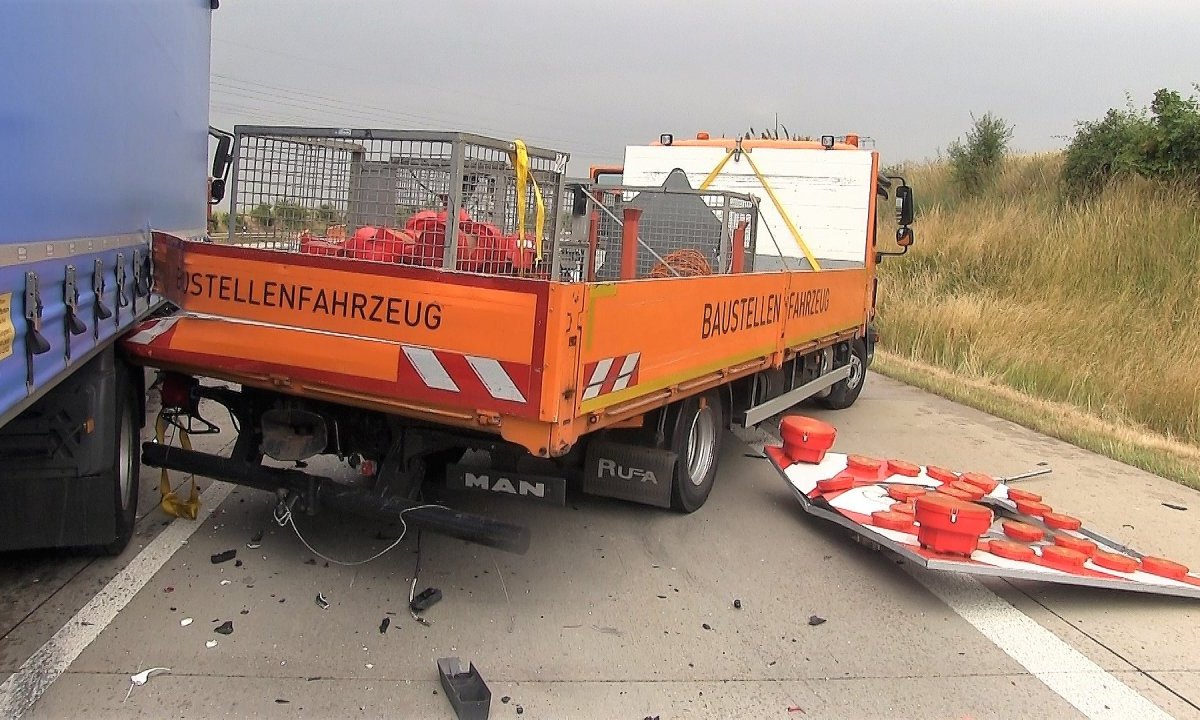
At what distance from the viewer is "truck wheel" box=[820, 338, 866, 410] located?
10164mm

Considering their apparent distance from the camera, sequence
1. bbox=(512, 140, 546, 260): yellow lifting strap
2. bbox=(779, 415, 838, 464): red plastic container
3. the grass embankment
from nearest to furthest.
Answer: bbox=(512, 140, 546, 260): yellow lifting strap
bbox=(779, 415, 838, 464): red plastic container
the grass embankment

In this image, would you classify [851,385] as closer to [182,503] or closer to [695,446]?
[695,446]

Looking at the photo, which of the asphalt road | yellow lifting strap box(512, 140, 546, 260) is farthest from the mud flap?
yellow lifting strap box(512, 140, 546, 260)

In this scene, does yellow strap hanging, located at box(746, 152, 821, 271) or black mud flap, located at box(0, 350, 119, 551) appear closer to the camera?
black mud flap, located at box(0, 350, 119, 551)

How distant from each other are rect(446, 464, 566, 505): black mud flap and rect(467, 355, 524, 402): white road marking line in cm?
76

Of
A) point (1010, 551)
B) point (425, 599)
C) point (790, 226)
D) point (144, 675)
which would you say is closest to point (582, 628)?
point (425, 599)

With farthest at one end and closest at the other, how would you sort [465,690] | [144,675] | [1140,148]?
[1140,148], [144,675], [465,690]

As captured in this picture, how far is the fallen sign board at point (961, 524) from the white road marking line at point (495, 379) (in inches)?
88.8

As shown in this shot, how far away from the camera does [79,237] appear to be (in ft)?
11.6

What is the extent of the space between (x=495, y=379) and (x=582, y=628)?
1285mm

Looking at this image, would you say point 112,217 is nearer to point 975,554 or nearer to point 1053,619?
point 975,554

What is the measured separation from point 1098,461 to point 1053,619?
169 inches

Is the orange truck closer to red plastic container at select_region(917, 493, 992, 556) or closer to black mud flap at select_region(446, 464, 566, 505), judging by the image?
black mud flap at select_region(446, 464, 566, 505)

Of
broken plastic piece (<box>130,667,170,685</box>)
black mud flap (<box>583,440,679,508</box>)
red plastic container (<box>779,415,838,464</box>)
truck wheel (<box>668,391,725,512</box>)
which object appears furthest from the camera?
red plastic container (<box>779,415,838,464</box>)
